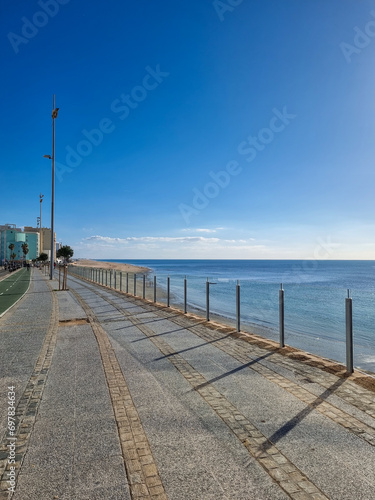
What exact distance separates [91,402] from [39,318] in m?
7.97

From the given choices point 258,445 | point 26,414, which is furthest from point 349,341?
point 26,414

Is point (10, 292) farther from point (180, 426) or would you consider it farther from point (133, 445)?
point (133, 445)

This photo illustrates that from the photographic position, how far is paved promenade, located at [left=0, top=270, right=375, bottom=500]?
108 inches

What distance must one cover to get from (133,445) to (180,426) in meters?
0.58

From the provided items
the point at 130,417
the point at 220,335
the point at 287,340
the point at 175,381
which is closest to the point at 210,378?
the point at 175,381

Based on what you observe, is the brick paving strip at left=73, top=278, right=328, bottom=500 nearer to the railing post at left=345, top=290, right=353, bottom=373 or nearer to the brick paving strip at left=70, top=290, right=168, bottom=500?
the brick paving strip at left=70, top=290, right=168, bottom=500

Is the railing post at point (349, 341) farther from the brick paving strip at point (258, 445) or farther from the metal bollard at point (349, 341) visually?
the brick paving strip at point (258, 445)

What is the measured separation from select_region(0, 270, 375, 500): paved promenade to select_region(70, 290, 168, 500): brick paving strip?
0.5 inches

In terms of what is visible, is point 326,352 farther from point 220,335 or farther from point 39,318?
point 39,318

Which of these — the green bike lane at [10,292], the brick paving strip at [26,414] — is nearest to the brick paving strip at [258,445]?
the brick paving strip at [26,414]

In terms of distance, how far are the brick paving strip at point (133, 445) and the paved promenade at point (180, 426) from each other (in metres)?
0.01

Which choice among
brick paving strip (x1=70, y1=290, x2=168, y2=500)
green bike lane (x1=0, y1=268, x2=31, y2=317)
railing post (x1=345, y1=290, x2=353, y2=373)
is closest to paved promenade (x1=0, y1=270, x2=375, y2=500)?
brick paving strip (x1=70, y1=290, x2=168, y2=500)

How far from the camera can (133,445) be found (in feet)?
10.9

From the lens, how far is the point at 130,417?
3.97 metres
